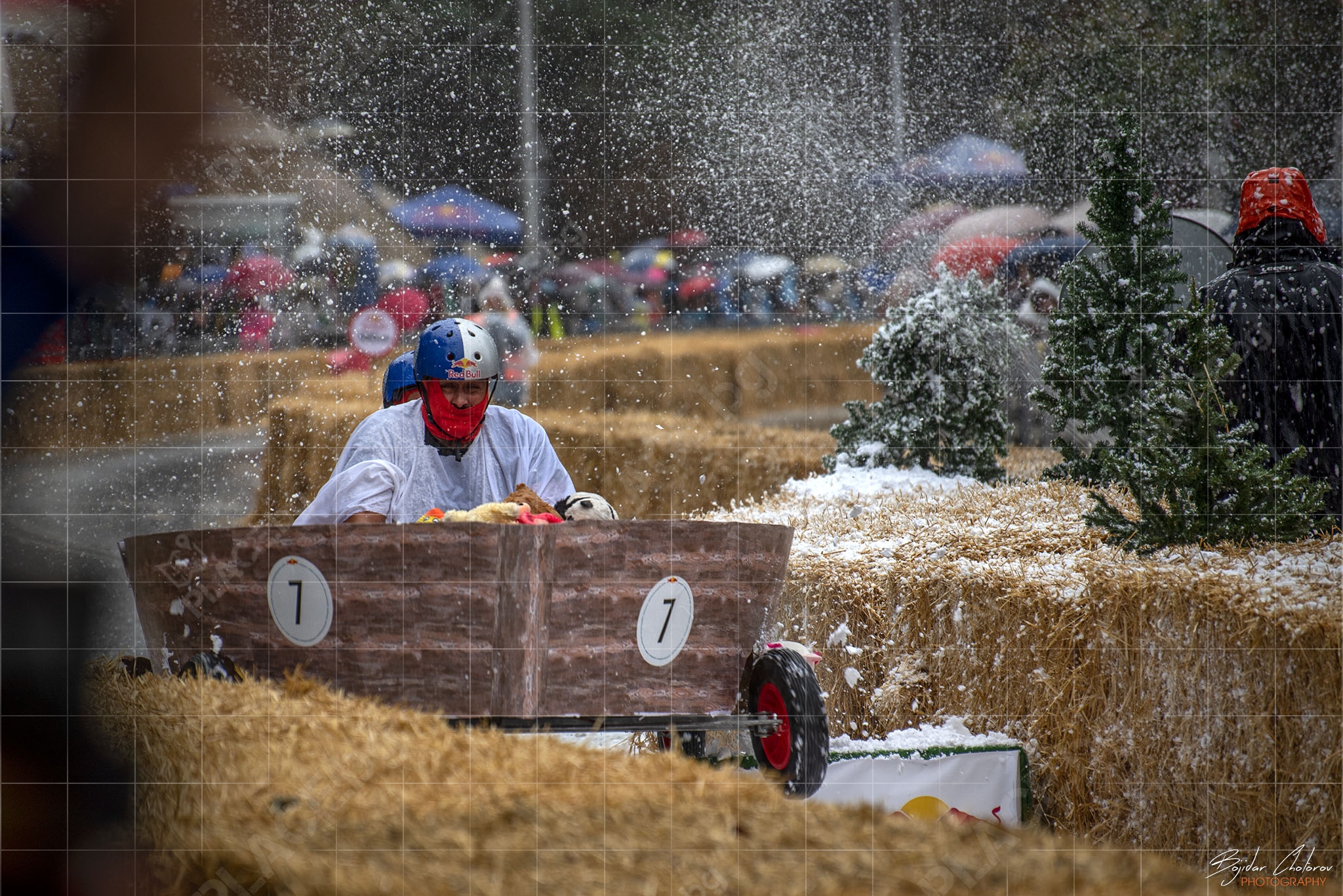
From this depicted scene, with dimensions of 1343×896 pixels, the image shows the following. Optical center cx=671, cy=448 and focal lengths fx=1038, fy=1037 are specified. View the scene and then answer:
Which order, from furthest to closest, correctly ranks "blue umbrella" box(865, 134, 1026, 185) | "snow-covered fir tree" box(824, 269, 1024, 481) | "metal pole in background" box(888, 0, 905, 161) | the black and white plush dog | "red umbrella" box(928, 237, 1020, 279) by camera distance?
"red umbrella" box(928, 237, 1020, 279) → "snow-covered fir tree" box(824, 269, 1024, 481) → "blue umbrella" box(865, 134, 1026, 185) → "metal pole in background" box(888, 0, 905, 161) → the black and white plush dog

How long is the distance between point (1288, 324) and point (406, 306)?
10.6 feet

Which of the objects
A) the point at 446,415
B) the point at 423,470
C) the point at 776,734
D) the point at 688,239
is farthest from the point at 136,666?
the point at 688,239

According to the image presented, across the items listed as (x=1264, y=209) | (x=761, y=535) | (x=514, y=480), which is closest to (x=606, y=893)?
(x=761, y=535)

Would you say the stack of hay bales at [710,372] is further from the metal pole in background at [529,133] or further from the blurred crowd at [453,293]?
the metal pole in background at [529,133]

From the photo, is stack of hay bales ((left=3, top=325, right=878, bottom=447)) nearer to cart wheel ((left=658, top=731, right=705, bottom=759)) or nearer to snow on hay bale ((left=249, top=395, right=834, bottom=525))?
snow on hay bale ((left=249, top=395, right=834, bottom=525))

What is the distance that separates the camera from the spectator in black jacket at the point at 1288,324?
3641 mm

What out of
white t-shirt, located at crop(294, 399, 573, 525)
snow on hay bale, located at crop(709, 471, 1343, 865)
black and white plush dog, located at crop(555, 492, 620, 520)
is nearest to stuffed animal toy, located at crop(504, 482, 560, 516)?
black and white plush dog, located at crop(555, 492, 620, 520)

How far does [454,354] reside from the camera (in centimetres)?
349

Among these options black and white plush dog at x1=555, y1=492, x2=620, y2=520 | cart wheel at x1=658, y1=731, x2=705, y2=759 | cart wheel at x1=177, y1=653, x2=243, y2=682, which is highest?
black and white plush dog at x1=555, y1=492, x2=620, y2=520

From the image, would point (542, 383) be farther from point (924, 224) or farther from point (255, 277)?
point (924, 224)

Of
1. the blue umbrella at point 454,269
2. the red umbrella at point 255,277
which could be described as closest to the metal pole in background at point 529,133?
the blue umbrella at point 454,269

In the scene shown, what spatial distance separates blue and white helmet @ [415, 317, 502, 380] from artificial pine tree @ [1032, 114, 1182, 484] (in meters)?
2.13

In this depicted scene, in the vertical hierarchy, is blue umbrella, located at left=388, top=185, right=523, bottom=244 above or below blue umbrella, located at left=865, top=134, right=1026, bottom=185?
below

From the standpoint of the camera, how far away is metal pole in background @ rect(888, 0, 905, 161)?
409 centimetres
